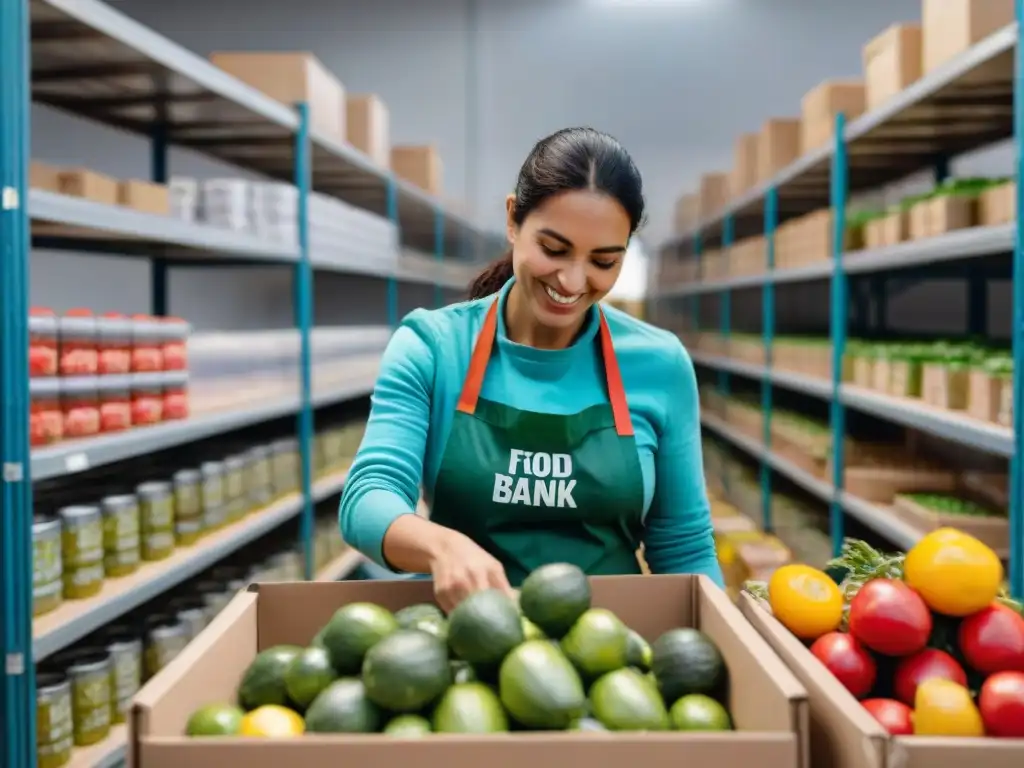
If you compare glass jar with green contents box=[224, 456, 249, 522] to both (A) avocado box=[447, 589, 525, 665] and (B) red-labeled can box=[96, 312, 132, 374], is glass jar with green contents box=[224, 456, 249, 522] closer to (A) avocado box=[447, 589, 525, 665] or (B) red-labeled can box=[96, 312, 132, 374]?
(B) red-labeled can box=[96, 312, 132, 374]

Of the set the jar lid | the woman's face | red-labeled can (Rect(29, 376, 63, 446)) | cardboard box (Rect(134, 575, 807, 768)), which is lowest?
the jar lid

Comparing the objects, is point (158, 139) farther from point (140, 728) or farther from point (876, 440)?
point (140, 728)

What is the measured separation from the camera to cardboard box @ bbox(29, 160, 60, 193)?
7.98 ft

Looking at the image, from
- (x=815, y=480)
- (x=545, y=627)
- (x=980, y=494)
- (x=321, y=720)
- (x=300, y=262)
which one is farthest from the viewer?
(x=815, y=480)

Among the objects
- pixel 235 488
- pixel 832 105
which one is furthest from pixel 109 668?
pixel 832 105

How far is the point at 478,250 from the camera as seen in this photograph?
364 inches

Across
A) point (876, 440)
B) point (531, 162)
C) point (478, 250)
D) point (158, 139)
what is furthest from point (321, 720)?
point (478, 250)

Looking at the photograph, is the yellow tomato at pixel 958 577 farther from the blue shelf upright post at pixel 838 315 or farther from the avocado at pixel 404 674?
the blue shelf upright post at pixel 838 315

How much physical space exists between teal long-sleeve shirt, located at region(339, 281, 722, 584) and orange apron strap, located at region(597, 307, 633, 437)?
0.02 metres

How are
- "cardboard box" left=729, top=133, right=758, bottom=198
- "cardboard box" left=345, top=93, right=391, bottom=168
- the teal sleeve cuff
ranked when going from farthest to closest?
"cardboard box" left=729, top=133, right=758, bottom=198 → "cardboard box" left=345, top=93, right=391, bottom=168 → the teal sleeve cuff

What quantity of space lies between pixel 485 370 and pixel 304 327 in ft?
9.14

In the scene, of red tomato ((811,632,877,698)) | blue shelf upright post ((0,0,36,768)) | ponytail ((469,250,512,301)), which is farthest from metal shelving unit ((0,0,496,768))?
red tomato ((811,632,877,698))

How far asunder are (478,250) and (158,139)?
16.4 feet

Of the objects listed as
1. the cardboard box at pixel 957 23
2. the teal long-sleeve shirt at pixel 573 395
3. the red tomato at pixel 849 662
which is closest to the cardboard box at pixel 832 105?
the cardboard box at pixel 957 23
